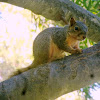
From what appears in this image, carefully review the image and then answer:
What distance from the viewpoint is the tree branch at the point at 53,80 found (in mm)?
949

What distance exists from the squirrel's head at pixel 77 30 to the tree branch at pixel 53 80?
1.24 feet

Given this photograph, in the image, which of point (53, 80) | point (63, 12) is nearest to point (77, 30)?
point (63, 12)

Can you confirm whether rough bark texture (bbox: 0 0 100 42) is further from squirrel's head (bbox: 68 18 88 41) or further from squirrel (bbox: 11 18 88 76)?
squirrel's head (bbox: 68 18 88 41)

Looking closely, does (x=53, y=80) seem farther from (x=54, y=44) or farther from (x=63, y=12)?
(x=63, y=12)

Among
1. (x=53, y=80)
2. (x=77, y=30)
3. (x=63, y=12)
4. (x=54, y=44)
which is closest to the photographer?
(x=53, y=80)

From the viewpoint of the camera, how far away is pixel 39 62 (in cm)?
171

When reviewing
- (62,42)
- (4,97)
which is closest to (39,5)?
(62,42)

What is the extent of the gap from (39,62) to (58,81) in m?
0.73

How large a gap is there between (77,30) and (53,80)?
2.20 ft

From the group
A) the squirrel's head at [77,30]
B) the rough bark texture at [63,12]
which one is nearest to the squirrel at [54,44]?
the squirrel's head at [77,30]

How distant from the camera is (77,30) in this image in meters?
1.54

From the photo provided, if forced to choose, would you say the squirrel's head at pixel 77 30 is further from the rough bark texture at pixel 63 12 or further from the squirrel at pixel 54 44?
the rough bark texture at pixel 63 12

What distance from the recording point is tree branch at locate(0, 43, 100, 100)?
0.95 m

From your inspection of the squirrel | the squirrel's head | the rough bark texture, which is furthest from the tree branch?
the rough bark texture
